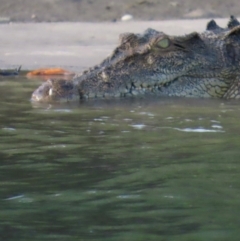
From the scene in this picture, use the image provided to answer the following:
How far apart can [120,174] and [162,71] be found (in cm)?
396

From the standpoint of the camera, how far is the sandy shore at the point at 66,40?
13.3m

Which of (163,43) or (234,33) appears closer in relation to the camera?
(163,43)

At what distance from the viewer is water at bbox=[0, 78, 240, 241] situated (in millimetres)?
3842

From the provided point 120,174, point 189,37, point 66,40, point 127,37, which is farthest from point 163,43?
point 66,40

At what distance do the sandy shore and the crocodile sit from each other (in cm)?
368

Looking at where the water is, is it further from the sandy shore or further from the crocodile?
the sandy shore

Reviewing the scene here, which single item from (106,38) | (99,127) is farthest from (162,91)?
(106,38)

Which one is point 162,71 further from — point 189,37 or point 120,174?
point 120,174

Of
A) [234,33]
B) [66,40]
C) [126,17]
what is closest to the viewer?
[234,33]

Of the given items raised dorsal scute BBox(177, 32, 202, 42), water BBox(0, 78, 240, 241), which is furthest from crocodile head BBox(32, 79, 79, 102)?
raised dorsal scute BBox(177, 32, 202, 42)

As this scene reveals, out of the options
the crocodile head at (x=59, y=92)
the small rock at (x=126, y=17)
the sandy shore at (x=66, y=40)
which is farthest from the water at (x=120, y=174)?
the small rock at (x=126, y=17)

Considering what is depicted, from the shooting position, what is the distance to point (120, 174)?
4.94 metres

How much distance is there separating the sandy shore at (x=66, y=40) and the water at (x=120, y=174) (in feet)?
17.4

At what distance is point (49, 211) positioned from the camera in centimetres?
413
